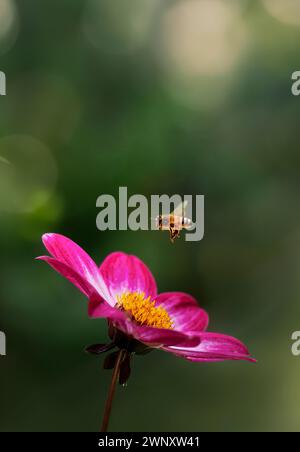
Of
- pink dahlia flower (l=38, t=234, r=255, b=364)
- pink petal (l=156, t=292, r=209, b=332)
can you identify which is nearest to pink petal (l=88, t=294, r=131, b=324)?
pink dahlia flower (l=38, t=234, r=255, b=364)

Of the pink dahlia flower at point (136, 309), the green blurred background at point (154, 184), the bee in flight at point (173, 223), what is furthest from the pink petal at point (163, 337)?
the green blurred background at point (154, 184)

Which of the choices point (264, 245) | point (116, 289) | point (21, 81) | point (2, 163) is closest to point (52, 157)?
point (2, 163)

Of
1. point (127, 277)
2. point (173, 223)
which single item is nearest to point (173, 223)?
point (173, 223)

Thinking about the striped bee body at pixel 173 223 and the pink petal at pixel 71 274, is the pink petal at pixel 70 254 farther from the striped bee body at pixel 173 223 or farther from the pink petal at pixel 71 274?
the striped bee body at pixel 173 223

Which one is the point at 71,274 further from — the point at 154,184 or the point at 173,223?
the point at 154,184

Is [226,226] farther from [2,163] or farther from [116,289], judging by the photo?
[116,289]

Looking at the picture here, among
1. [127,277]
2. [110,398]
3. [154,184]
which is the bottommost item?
[110,398]

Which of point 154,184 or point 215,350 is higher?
point 154,184
